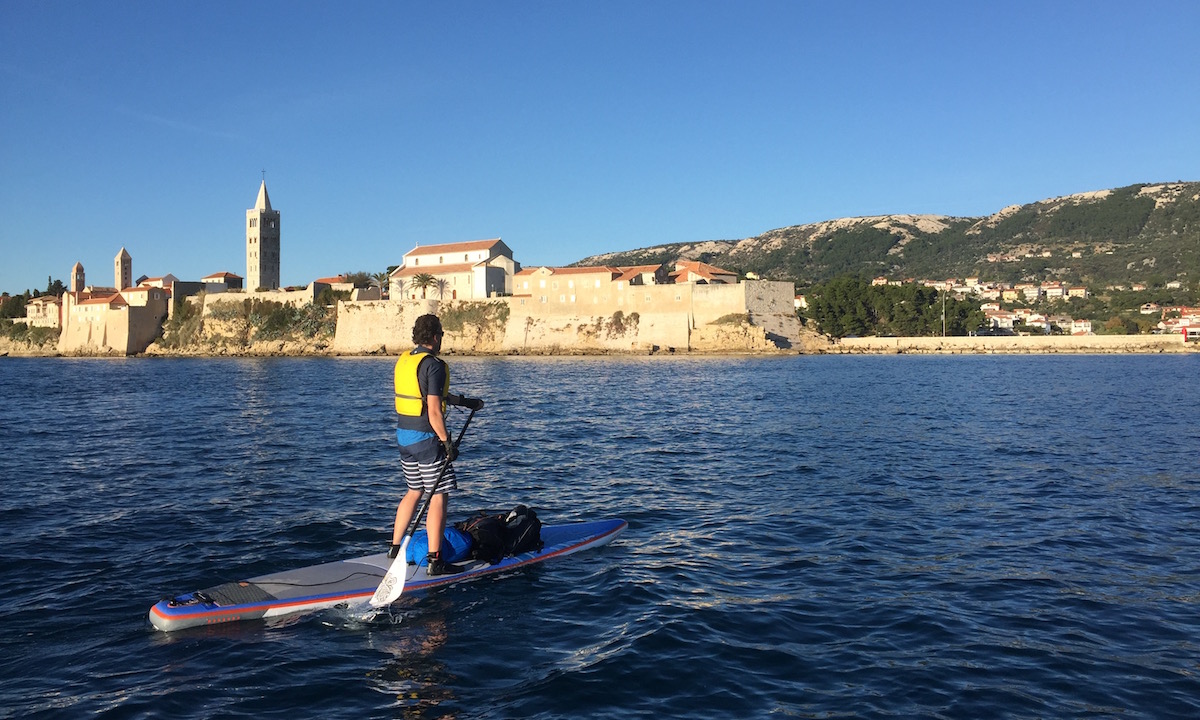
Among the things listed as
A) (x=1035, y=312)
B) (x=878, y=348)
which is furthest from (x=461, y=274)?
(x=1035, y=312)

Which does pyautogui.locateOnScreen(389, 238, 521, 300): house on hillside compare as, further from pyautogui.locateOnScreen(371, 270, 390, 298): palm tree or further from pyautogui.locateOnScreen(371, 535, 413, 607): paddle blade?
pyautogui.locateOnScreen(371, 535, 413, 607): paddle blade

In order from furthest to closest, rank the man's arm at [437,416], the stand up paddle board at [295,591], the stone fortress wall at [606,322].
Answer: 1. the stone fortress wall at [606,322]
2. the man's arm at [437,416]
3. the stand up paddle board at [295,591]

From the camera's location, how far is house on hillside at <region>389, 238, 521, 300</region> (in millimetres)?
93500

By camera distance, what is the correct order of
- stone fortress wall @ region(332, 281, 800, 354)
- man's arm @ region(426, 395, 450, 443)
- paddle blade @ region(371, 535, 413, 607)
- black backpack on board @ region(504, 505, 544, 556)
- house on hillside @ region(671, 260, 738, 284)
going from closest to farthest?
1. paddle blade @ region(371, 535, 413, 607)
2. man's arm @ region(426, 395, 450, 443)
3. black backpack on board @ region(504, 505, 544, 556)
4. stone fortress wall @ region(332, 281, 800, 354)
5. house on hillside @ region(671, 260, 738, 284)

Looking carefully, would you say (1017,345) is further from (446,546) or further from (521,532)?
(446,546)

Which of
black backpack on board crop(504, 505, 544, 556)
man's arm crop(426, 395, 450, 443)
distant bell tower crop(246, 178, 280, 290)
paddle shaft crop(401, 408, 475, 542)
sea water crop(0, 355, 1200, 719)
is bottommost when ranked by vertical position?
sea water crop(0, 355, 1200, 719)

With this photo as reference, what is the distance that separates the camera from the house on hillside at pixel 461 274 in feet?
307

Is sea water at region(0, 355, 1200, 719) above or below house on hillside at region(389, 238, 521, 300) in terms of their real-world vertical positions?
below

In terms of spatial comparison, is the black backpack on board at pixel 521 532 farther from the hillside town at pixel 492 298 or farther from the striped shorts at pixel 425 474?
the hillside town at pixel 492 298

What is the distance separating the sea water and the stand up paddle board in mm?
135

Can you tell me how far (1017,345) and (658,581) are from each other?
84.1 meters

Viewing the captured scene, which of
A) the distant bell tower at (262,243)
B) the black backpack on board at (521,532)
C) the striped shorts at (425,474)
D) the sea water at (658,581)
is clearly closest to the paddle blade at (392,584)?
the sea water at (658,581)

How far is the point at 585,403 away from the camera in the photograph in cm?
2936

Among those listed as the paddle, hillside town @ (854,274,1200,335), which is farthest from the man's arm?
hillside town @ (854,274,1200,335)
